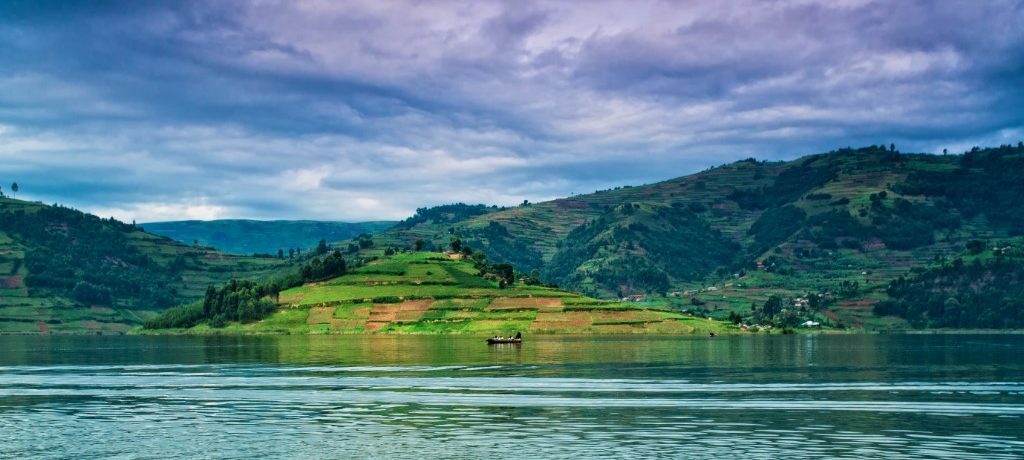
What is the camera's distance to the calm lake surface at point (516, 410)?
6512 cm

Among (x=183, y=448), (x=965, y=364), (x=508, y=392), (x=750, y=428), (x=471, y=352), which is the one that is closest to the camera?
(x=183, y=448)

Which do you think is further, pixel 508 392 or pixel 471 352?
pixel 471 352

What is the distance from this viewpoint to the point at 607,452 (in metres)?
62.6

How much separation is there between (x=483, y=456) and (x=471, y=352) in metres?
125

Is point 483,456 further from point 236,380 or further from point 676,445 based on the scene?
A: point 236,380

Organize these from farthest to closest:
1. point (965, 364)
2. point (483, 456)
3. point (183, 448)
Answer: point (965, 364) → point (183, 448) → point (483, 456)

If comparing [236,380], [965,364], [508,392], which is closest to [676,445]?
[508,392]

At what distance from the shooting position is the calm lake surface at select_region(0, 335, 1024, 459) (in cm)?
6512

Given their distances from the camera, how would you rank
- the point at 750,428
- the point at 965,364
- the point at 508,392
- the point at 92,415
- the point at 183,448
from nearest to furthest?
1. the point at 183,448
2. the point at 750,428
3. the point at 92,415
4. the point at 508,392
5. the point at 965,364

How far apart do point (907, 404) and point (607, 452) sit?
36.8 metres

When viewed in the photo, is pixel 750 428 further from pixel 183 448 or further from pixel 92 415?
pixel 92 415

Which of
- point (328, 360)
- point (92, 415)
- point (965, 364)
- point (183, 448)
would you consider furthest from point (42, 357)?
point (965, 364)

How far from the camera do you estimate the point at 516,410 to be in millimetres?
85438

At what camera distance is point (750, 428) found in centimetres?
7312
